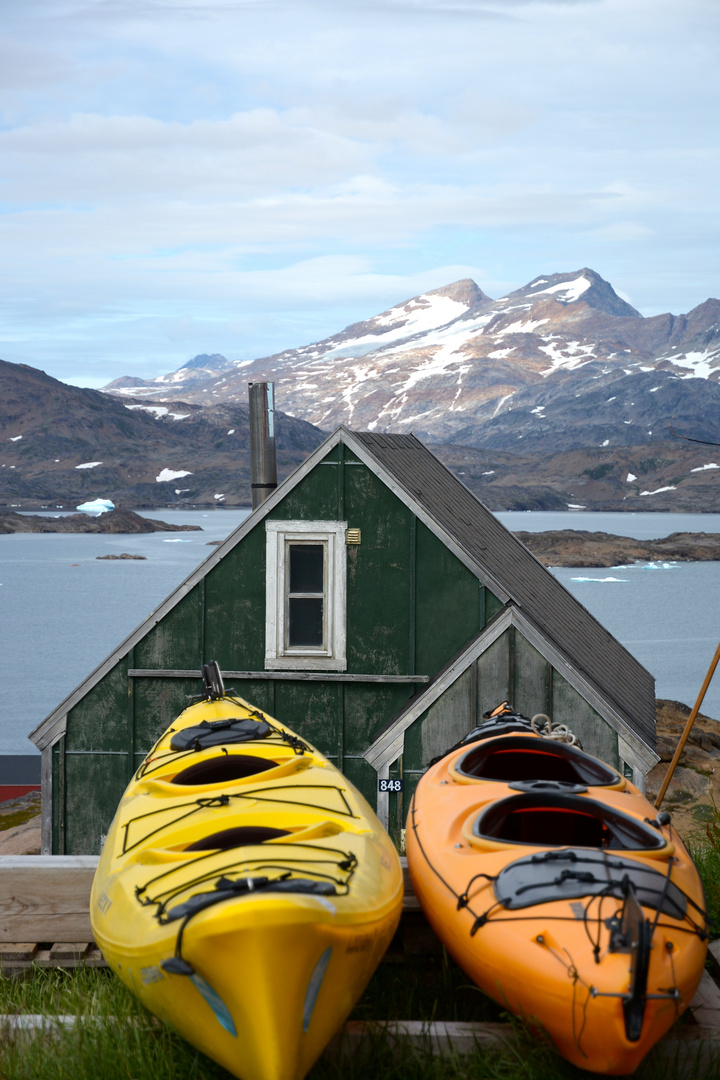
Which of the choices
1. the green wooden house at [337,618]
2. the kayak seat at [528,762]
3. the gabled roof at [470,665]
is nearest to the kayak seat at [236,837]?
the kayak seat at [528,762]

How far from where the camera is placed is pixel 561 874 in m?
3.67

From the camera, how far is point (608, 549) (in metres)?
129

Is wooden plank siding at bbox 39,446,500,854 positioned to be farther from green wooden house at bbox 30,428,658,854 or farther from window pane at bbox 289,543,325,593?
window pane at bbox 289,543,325,593

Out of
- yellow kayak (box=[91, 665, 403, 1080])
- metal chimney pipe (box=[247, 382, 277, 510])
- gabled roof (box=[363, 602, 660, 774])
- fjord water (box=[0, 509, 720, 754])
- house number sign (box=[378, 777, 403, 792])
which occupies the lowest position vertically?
fjord water (box=[0, 509, 720, 754])

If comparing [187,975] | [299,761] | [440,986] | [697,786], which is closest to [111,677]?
[299,761]

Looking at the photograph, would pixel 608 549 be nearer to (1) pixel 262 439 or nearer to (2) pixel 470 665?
(1) pixel 262 439

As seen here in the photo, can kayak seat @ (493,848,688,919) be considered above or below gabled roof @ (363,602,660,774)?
above

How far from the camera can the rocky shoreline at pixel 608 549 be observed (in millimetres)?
124062

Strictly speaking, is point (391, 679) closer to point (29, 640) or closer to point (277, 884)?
point (277, 884)

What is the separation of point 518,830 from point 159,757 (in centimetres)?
259

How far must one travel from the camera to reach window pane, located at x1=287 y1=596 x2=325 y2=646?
12.8 m

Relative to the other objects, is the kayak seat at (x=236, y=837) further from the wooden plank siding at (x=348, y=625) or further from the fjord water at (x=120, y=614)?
the fjord water at (x=120, y=614)

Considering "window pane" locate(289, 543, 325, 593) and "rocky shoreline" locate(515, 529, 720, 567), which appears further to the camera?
"rocky shoreline" locate(515, 529, 720, 567)

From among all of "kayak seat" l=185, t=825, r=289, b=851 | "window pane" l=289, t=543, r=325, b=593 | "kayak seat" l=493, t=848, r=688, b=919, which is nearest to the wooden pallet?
"kayak seat" l=185, t=825, r=289, b=851
